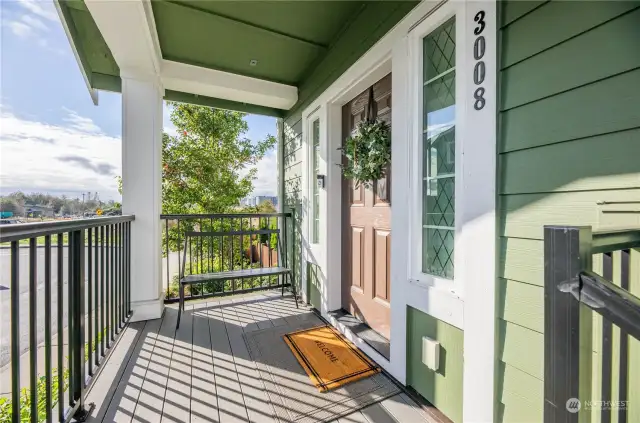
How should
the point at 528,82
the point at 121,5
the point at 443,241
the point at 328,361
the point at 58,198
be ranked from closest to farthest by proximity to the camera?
1. the point at 528,82
2. the point at 58,198
3. the point at 443,241
4. the point at 121,5
5. the point at 328,361

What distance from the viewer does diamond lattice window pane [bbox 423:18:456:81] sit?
1.43 m

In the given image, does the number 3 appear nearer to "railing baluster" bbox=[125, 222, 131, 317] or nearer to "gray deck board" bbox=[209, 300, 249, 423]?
"gray deck board" bbox=[209, 300, 249, 423]

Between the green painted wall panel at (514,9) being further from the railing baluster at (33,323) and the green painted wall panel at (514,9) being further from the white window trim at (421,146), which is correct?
the railing baluster at (33,323)

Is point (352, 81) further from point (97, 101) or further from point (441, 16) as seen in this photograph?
point (97, 101)

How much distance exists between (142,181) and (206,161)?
285 centimetres

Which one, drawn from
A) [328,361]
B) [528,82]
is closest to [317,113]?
[528,82]

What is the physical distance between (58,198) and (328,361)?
1837 millimetres

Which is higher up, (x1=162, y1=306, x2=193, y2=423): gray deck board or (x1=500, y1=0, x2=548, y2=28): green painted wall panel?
(x1=500, y1=0, x2=548, y2=28): green painted wall panel

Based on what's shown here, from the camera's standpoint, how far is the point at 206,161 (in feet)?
17.6

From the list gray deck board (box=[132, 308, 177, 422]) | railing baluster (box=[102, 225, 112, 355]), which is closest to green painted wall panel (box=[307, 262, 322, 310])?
→ gray deck board (box=[132, 308, 177, 422])

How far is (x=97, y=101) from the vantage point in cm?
298

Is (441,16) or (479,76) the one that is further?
(441,16)

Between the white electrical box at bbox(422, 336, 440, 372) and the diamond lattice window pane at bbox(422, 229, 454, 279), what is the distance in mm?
351

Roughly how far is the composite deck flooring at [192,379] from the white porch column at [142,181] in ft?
0.93
